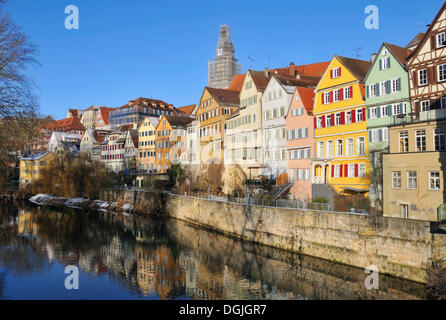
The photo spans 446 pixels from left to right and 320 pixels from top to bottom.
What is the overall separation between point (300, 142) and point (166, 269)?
1868 cm

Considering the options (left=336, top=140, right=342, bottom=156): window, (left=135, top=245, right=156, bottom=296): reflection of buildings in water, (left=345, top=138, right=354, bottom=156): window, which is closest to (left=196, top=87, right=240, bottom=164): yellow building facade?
(left=336, top=140, right=342, bottom=156): window

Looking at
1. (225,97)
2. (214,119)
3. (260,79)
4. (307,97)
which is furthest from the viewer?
(225,97)

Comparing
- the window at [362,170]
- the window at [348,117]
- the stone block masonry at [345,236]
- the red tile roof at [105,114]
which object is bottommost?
the stone block masonry at [345,236]

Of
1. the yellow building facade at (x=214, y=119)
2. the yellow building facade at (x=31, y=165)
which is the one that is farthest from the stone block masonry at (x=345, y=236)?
the yellow building facade at (x=31, y=165)

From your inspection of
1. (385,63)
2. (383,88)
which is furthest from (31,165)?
(385,63)

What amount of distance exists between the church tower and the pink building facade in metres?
75.3

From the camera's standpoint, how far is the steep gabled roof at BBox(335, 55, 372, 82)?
106 ft

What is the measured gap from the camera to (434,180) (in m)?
21.4

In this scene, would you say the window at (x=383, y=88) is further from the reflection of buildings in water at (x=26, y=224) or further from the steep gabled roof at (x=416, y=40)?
the reflection of buildings in water at (x=26, y=224)

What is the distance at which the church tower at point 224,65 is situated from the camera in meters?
113

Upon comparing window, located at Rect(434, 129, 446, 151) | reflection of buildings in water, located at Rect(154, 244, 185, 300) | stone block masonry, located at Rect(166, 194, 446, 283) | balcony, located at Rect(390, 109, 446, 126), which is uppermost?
balcony, located at Rect(390, 109, 446, 126)

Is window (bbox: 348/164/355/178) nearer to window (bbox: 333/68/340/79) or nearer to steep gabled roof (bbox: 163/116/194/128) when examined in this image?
window (bbox: 333/68/340/79)

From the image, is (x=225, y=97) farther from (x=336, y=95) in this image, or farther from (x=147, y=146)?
(x=147, y=146)

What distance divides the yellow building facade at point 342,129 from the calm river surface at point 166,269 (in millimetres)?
9180
